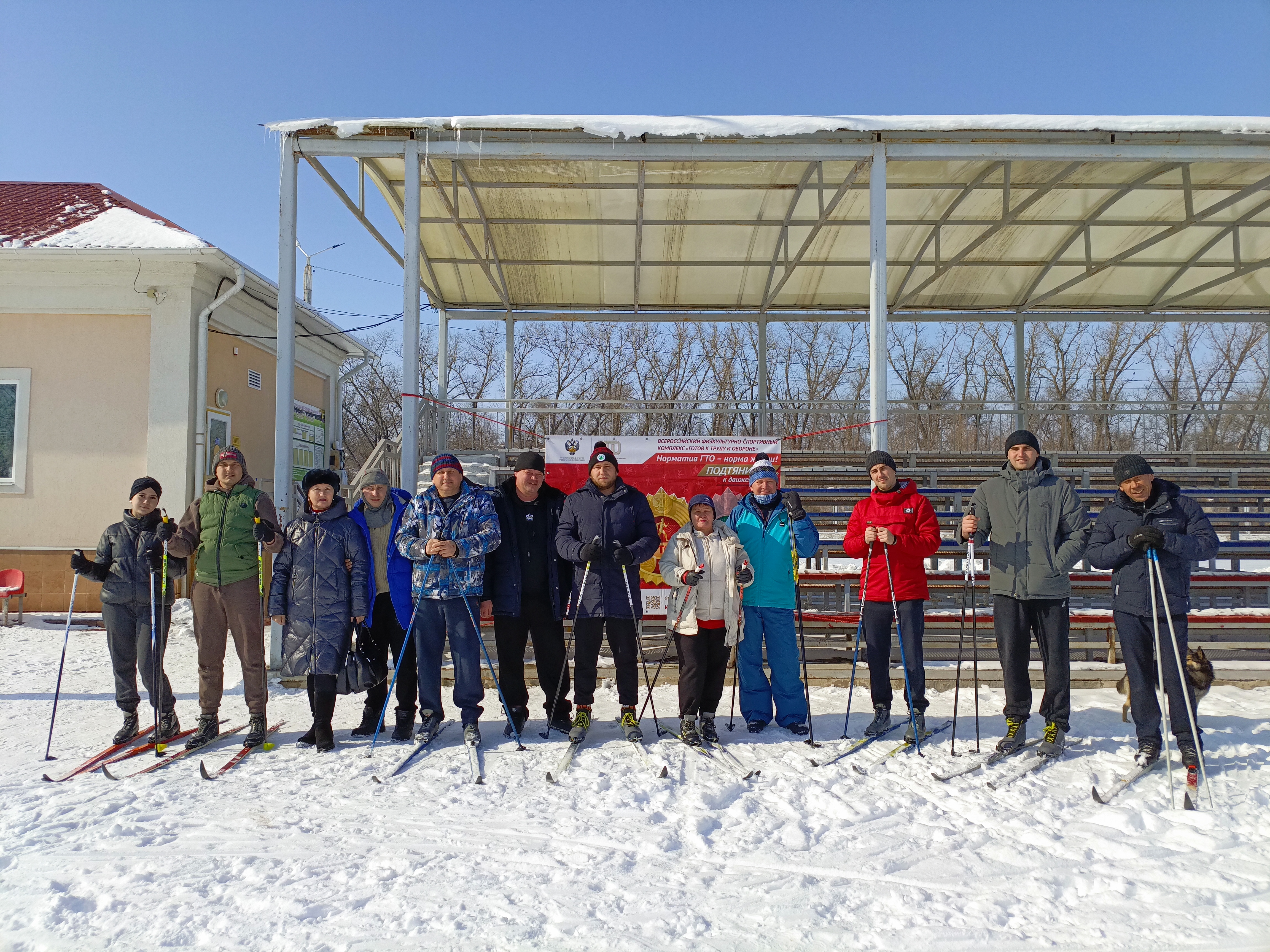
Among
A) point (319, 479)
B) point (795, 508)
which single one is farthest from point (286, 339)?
point (795, 508)

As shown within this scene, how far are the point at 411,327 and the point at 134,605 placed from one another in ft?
9.95

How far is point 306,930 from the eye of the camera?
2.79 m

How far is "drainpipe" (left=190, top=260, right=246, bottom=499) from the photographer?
1012cm

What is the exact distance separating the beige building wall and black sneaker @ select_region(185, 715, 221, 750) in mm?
6051

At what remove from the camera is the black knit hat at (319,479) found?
16.4ft

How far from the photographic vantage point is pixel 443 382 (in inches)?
404

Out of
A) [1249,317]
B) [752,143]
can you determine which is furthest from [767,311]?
[1249,317]

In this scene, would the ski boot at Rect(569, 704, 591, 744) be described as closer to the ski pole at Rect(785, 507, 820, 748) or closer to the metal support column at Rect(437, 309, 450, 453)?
the ski pole at Rect(785, 507, 820, 748)

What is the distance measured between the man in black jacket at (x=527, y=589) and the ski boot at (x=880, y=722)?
2030mm

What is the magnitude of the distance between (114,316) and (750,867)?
34.9 ft

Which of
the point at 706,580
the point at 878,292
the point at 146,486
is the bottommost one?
the point at 706,580

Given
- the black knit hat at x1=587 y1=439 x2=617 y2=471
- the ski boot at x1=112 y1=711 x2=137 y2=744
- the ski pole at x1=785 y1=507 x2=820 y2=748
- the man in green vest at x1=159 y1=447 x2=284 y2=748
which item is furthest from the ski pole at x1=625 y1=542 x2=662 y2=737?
the ski boot at x1=112 y1=711 x2=137 y2=744

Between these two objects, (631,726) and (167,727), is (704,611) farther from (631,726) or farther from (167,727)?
(167,727)

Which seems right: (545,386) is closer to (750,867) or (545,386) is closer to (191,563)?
(191,563)
